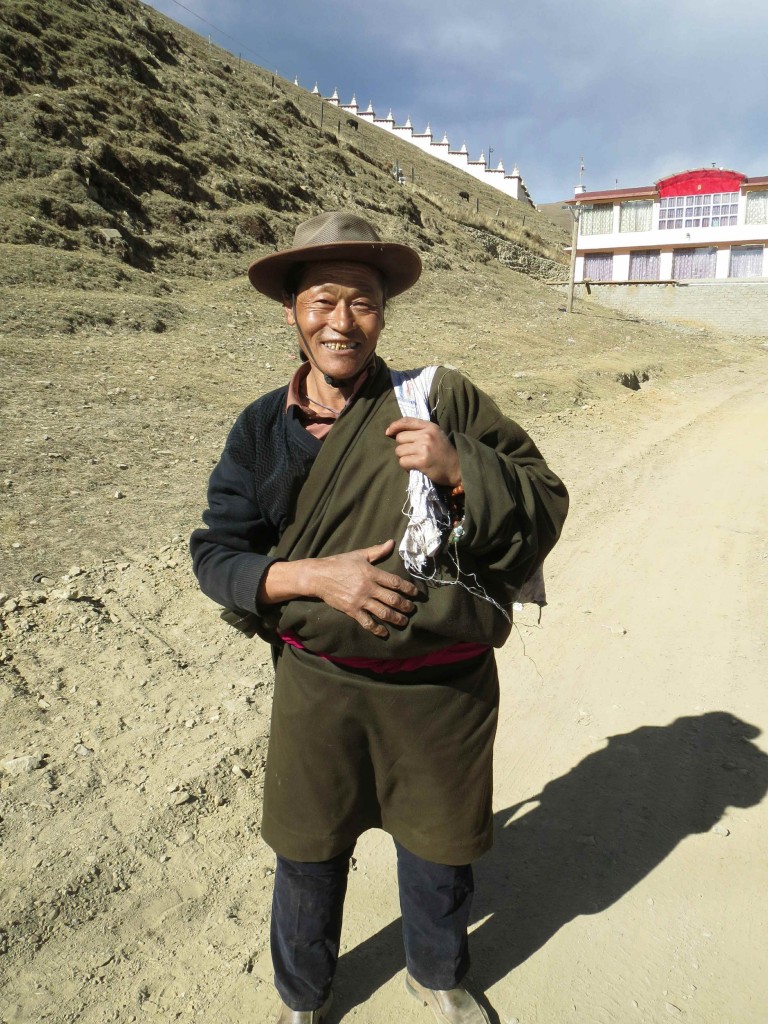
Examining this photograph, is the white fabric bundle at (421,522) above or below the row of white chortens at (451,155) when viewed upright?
below

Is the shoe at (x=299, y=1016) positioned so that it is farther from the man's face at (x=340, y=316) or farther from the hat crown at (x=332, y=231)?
the hat crown at (x=332, y=231)

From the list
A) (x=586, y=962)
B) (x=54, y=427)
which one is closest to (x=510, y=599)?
(x=586, y=962)

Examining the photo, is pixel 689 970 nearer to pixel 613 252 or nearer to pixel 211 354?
pixel 211 354

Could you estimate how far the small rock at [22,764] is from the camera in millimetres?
2771

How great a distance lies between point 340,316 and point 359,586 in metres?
0.62

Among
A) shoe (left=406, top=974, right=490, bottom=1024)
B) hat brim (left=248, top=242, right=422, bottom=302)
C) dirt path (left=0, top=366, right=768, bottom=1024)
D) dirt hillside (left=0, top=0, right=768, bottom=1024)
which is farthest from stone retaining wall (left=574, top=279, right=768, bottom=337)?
shoe (left=406, top=974, right=490, bottom=1024)

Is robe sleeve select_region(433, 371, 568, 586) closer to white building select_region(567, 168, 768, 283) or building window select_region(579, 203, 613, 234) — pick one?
white building select_region(567, 168, 768, 283)

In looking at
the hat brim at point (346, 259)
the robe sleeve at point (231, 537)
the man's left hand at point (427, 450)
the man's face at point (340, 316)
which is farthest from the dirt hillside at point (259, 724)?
the hat brim at point (346, 259)

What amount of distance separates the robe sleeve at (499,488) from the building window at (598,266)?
3344 cm

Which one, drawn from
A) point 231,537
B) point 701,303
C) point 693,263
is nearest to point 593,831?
point 231,537

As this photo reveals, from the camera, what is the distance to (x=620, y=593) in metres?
4.66

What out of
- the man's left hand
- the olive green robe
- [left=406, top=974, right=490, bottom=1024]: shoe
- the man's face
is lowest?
[left=406, top=974, right=490, bottom=1024]: shoe

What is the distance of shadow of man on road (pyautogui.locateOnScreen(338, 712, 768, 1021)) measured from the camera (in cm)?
223

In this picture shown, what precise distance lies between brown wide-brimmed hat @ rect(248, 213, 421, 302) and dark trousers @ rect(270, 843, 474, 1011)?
56.1 inches
